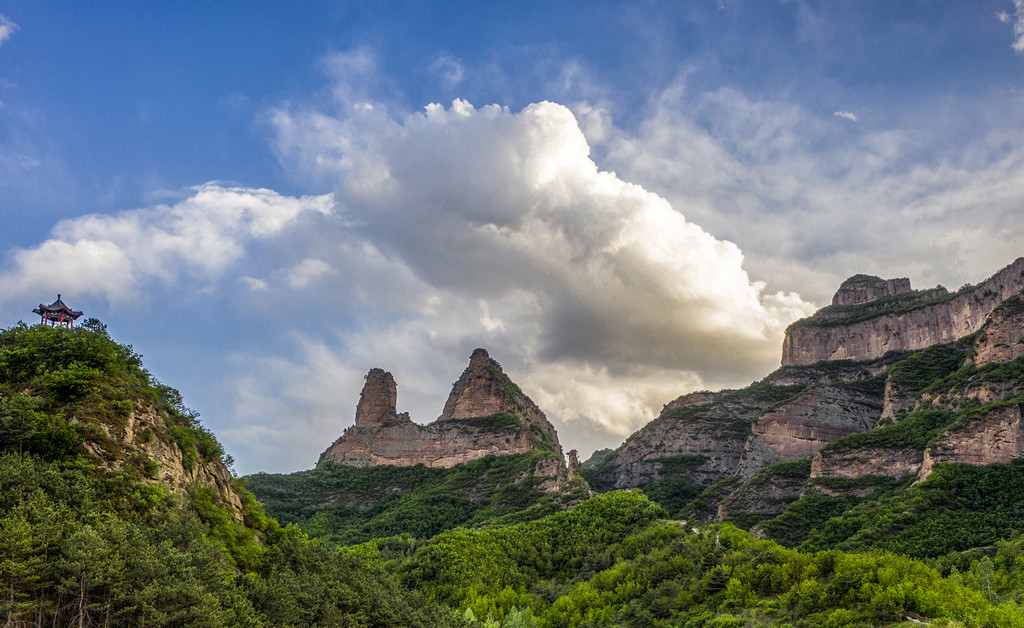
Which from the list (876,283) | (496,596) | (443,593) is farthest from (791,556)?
(876,283)

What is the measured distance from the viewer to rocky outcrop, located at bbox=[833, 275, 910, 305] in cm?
18400

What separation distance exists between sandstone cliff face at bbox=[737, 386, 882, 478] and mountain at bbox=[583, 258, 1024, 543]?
229mm

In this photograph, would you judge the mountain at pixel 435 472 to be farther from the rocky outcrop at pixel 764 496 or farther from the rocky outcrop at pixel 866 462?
the rocky outcrop at pixel 866 462

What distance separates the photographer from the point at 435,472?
154 metres

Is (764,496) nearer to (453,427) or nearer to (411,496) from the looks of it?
(411,496)

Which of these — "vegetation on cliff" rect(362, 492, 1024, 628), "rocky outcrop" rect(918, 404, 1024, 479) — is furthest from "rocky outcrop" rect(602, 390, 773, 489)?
"vegetation on cliff" rect(362, 492, 1024, 628)

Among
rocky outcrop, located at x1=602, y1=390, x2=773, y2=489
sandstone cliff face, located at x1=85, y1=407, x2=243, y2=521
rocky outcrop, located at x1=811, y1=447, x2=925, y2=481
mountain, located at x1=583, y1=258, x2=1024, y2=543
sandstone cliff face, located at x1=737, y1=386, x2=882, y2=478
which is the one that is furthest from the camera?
rocky outcrop, located at x1=602, y1=390, x2=773, y2=489

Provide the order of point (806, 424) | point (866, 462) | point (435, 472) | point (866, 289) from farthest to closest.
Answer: point (866, 289), point (435, 472), point (806, 424), point (866, 462)

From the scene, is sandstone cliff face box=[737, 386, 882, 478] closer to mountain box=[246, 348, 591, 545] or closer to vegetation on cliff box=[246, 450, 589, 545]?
mountain box=[246, 348, 591, 545]

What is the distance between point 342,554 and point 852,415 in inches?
4995

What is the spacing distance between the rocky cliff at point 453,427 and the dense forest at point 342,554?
64.6 meters

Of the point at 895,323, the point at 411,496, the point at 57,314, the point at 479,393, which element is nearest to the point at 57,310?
the point at 57,314

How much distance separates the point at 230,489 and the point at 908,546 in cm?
7897

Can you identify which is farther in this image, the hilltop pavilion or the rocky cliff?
the rocky cliff
